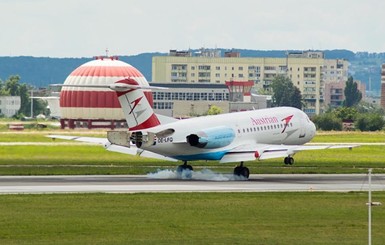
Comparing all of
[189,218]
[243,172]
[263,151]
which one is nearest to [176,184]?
[243,172]

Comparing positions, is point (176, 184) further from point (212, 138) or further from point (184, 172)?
point (212, 138)

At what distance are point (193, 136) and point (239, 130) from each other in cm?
544

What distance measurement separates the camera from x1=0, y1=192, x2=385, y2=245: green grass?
52.4m

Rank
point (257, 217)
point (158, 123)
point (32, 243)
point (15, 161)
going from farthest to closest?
point (15, 161) < point (158, 123) < point (257, 217) < point (32, 243)

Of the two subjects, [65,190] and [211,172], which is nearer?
[65,190]

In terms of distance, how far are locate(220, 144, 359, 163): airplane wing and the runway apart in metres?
1.58

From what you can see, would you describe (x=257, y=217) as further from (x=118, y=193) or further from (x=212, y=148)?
(x=212, y=148)

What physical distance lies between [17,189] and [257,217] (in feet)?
64.2

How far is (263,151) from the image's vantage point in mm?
86625

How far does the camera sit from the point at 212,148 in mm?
87625

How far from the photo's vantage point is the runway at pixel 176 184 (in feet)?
247

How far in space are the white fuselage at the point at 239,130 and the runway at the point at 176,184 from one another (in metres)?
1.98

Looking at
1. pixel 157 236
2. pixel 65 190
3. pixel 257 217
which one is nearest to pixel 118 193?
pixel 65 190

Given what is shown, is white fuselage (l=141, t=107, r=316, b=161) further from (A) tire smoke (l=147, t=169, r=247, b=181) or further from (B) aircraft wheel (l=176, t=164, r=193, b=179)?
(A) tire smoke (l=147, t=169, r=247, b=181)
